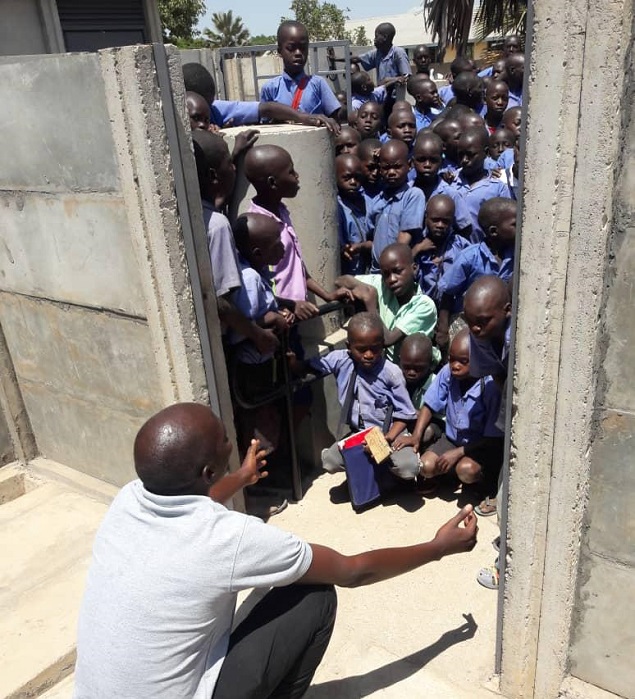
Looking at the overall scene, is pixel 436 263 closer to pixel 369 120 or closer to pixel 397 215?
pixel 397 215

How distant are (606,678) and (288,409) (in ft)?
6.20

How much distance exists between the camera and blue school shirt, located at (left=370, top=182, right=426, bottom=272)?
14.2 feet

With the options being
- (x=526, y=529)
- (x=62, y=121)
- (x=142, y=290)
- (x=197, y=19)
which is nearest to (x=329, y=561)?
(x=526, y=529)

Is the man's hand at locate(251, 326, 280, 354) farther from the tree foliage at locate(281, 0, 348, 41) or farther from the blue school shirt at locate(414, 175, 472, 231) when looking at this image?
the tree foliage at locate(281, 0, 348, 41)

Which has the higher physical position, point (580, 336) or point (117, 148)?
point (117, 148)

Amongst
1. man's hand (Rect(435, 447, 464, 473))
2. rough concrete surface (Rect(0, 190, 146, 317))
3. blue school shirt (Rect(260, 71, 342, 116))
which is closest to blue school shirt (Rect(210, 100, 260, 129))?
blue school shirt (Rect(260, 71, 342, 116))

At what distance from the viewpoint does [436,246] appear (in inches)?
169

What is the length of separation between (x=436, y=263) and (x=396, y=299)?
21.2 inches

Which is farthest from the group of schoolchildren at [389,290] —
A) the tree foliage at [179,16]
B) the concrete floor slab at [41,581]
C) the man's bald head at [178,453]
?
the tree foliage at [179,16]

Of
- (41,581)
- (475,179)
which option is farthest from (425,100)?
(41,581)

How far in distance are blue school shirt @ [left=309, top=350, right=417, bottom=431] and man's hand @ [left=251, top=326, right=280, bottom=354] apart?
0.57m

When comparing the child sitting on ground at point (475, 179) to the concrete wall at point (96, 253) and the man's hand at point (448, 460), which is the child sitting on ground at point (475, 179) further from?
Answer: the concrete wall at point (96, 253)

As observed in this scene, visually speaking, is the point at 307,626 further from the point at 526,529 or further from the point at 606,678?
the point at 606,678

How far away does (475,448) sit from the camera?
3.39 m
